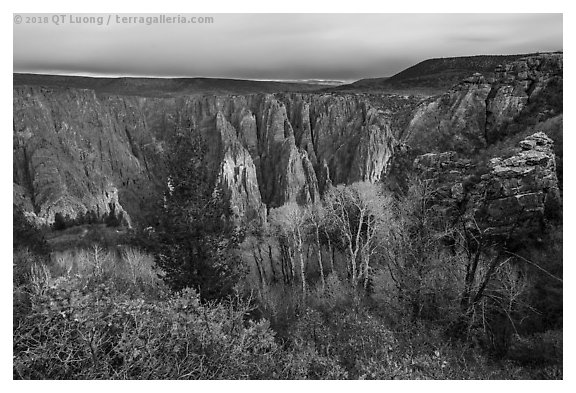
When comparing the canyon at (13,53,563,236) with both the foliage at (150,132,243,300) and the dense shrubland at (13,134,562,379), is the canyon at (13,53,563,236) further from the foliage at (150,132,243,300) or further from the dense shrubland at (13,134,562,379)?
the dense shrubland at (13,134,562,379)

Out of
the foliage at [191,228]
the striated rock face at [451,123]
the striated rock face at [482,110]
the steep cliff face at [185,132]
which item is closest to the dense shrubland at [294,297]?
the foliage at [191,228]

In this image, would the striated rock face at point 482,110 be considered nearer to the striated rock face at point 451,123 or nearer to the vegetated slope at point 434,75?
the striated rock face at point 451,123

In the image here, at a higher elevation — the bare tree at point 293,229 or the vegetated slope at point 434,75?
the vegetated slope at point 434,75

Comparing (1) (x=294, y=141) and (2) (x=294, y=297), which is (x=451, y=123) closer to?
(1) (x=294, y=141)

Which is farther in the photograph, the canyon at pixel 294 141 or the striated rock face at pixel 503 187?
the canyon at pixel 294 141

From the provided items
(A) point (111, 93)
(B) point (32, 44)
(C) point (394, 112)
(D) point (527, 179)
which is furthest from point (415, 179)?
(B) point (32, 44)

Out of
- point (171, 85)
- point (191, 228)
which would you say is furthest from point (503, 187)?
point (171, 85)

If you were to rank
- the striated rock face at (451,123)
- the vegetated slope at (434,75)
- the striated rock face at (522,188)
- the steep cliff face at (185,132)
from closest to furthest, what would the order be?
1. the striated rock face at (522,188)
2. the vegetated slope at (434,75)
3. the steep cliff face at (185,132)
4. the striated rock face at (451,123)
